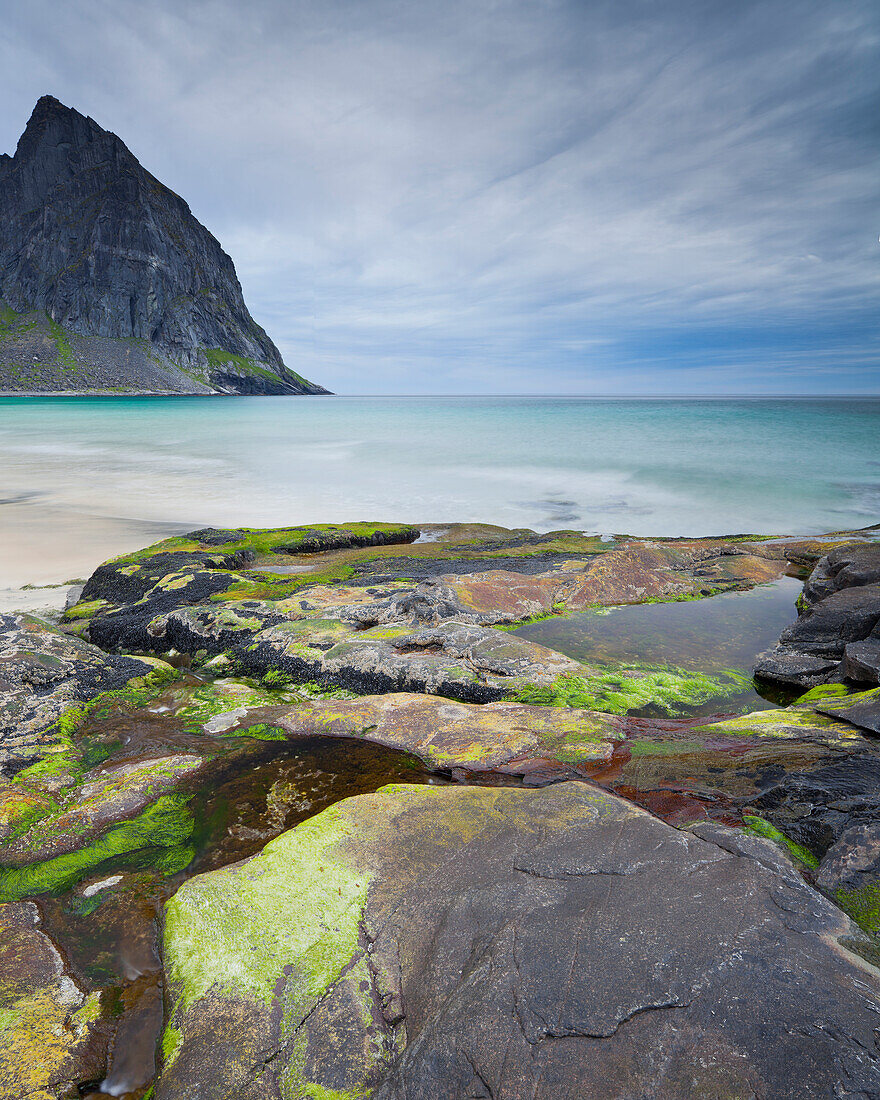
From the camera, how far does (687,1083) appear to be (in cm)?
192

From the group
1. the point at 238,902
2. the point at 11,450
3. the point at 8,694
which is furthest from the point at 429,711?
the point at 11,450

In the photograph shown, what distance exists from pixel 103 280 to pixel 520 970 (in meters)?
166

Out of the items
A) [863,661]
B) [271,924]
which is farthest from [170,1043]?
[863,661]

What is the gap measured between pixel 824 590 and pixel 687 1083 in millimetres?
8868

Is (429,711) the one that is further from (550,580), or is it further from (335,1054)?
(550,580)

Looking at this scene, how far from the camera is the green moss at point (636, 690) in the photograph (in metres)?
6.08

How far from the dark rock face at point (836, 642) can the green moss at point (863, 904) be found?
3676 millimetres

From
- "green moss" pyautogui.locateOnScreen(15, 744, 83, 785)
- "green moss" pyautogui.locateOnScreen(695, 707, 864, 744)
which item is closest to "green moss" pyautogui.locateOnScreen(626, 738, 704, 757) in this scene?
"green moss" pyautogui.locateOnScreen(695, 707, 864, 744)

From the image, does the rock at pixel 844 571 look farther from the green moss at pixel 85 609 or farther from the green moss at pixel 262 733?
the green moss at pixel 85 609

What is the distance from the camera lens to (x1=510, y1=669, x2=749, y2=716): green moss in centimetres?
608

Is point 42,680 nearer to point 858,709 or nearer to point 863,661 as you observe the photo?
point 858,709

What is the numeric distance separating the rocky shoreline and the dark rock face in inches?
1.7

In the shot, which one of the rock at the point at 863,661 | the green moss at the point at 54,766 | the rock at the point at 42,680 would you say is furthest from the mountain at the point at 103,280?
the rock at the point at 863,661

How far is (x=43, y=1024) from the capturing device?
2553 mm
